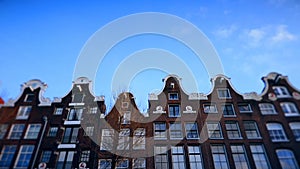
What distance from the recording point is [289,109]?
1438 centimetres

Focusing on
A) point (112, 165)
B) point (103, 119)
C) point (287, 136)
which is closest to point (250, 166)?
point (287, 136)

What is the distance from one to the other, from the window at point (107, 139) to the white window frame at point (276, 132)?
10932 millimetres

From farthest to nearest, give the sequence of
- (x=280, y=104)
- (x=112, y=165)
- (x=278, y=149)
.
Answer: (x=280, y=104)
(x=278, y=149)
(x=112, y=165)

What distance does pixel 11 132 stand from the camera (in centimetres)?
1376

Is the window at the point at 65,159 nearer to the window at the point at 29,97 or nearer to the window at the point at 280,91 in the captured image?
the window at the point at 29,97

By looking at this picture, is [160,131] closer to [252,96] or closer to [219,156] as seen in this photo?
[219,156]

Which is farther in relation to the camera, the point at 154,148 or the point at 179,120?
the point at 179,120

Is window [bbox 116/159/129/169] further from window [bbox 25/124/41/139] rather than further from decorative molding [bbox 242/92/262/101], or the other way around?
decorative molding [bbox 242/92/262/101]

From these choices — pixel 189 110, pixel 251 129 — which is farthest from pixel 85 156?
pixel 251 129

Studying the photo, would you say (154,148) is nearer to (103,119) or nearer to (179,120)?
(179,120)

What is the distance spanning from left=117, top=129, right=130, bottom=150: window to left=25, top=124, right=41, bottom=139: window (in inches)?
235

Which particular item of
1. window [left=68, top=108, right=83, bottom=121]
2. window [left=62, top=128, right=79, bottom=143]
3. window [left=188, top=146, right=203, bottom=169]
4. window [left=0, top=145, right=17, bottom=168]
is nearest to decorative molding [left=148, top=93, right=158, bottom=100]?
window [left=188, top=146, right=203, bottom=169]

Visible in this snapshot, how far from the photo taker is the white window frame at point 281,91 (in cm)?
1499

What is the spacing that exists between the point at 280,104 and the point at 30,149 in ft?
58.4
